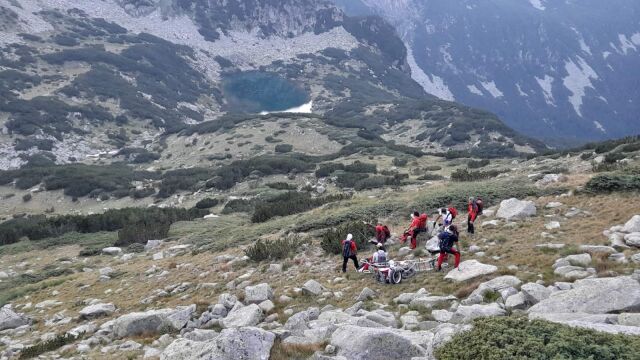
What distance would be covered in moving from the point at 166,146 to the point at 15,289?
50.3 m

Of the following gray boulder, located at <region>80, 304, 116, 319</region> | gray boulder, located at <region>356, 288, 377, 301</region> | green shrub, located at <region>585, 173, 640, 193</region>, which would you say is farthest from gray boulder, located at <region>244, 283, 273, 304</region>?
green shrub, located at <region>585, 173, 640, 193</region>

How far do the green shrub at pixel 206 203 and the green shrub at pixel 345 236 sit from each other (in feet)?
62.4

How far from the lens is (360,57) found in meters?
157

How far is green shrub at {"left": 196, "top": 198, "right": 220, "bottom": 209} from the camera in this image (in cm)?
3662

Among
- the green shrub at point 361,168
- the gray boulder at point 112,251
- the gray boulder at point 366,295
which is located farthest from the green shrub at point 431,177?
the gray boulder at point 366,295

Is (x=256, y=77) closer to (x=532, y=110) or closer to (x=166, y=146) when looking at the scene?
(x=166, y=146)

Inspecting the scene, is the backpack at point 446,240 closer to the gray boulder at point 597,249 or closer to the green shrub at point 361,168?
the gray boulder at point 597,249

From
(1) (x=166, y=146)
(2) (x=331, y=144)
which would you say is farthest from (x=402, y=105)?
(1) (x=166, y=146)

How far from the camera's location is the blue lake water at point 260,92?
115 m

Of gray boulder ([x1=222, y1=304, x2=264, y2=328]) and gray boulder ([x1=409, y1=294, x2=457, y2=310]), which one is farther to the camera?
gray boulder ([x1=222, y1=304, x2=264, y2=328])

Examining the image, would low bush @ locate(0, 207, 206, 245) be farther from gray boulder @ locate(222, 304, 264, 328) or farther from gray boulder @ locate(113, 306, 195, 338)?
gray boulder @ locate(222, 304, 264, 328)

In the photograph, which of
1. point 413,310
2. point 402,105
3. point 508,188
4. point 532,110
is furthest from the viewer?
point 532,110

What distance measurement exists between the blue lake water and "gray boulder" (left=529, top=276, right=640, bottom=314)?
104 m

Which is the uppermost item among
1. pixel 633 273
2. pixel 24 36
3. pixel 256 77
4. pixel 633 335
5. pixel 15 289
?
pixel 24 36
